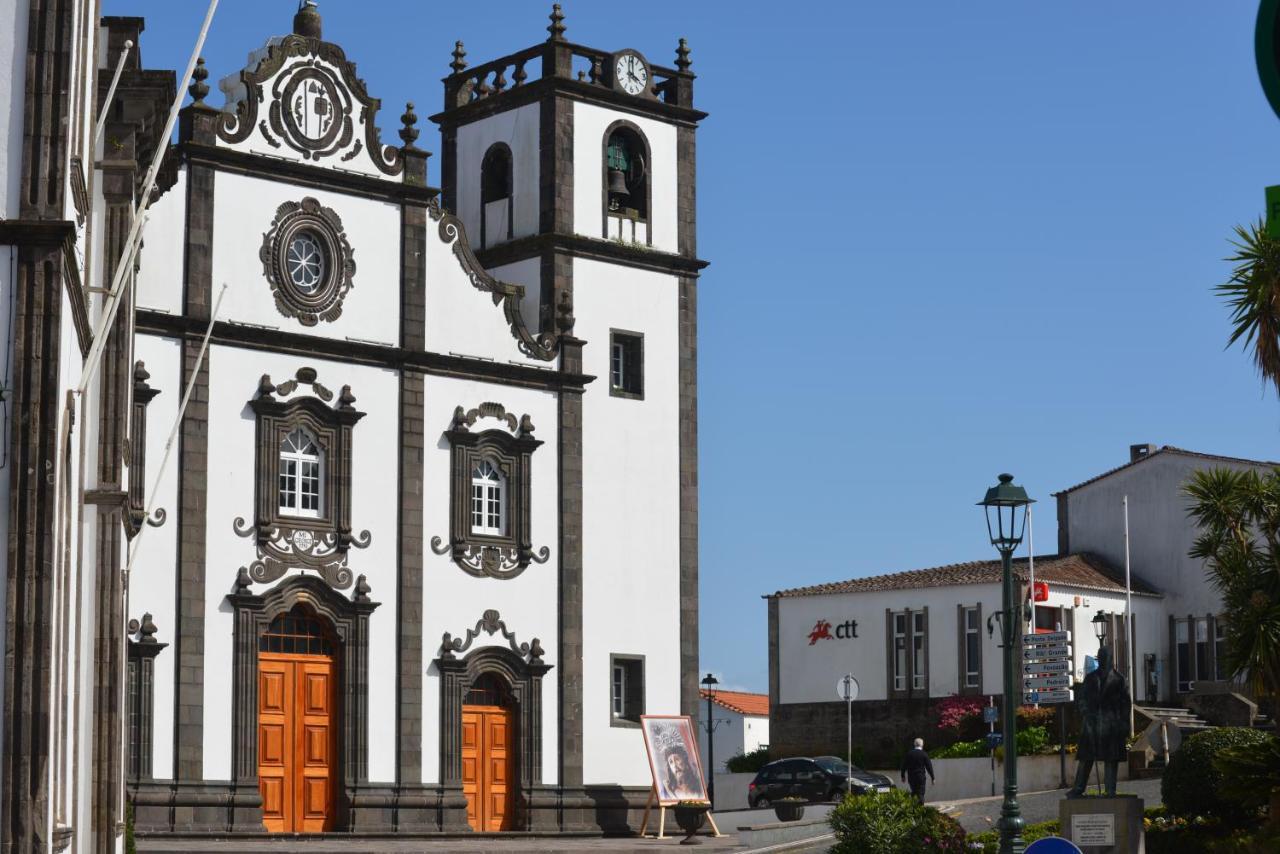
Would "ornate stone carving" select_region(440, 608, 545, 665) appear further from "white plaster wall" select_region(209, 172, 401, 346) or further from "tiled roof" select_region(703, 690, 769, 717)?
"tiled roof" select_region(703, 690, 769, 717)

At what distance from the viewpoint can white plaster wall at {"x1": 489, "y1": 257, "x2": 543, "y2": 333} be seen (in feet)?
128

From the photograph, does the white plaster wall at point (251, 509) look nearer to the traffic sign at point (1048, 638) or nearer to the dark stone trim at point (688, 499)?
the dark stone trim at point (688, 499)

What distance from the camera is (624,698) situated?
38656 millimetres

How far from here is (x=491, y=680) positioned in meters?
36.9

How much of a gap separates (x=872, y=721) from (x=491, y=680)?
22.1 meters

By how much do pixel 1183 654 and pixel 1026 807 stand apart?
67.5ft

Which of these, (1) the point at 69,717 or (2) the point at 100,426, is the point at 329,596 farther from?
(1) the point at 69,717

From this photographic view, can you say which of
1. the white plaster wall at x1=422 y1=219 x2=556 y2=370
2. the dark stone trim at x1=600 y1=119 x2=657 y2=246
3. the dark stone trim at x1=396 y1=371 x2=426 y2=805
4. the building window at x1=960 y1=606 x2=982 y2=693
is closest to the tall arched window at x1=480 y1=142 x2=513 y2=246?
the dark stone trim at x1=600 y1=119 x2=657 y2=246

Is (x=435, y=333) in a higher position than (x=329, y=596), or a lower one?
higher

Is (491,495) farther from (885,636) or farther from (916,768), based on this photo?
(885,636)

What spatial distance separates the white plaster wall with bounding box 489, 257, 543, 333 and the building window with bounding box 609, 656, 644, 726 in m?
6.08

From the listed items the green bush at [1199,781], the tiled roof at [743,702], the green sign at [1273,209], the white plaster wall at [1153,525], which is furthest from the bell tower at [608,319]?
the tiled roof at [743,702]

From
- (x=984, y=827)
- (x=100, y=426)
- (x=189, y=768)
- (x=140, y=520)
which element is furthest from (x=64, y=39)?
(x=984, y=827)

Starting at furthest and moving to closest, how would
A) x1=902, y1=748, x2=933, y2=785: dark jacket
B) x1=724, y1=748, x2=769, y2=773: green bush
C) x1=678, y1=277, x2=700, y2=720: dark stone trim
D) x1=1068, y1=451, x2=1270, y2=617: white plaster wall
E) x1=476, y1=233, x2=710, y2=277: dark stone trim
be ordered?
x1=1068, y1=451, x2=1270, y2=617: white plaster wall → x1=724, y1=748, x2=769, y2=773: green bush → x1=678, y1=277, x2=700, y2=720: dark stone trim → x1=476, y1=233, x2=710, y2=277: dark stone trim → x1=902, y1=748, x2=933, y2=785: dark jacket
